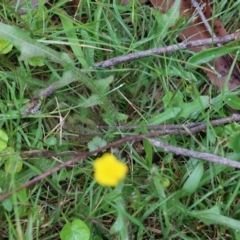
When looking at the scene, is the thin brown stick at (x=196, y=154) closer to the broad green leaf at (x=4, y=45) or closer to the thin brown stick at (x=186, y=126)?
the thin brown stick at (x=186, y=126)

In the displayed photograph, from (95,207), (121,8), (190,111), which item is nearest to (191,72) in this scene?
(190,111)

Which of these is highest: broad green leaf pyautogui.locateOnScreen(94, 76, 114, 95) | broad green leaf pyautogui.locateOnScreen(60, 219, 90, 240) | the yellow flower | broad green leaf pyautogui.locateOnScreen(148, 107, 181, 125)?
the yellow flower

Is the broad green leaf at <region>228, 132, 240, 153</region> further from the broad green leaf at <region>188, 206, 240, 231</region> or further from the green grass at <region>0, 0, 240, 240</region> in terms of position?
the broad green leaf at <region>188, 206, 240, 231</region>

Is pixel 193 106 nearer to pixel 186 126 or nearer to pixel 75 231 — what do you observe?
pixel 186 126

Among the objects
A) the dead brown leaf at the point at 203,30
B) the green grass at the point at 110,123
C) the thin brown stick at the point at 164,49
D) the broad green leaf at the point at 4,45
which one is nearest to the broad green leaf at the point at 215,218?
the green grass at the point at 110,123

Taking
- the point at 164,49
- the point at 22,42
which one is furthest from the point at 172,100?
the point at 22,42

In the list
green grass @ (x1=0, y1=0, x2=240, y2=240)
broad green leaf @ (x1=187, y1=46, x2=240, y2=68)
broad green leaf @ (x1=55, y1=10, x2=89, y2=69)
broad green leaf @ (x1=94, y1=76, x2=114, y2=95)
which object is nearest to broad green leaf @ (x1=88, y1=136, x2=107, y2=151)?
green grass @ (x1=0, y1=0, x2=240, y2=240)
